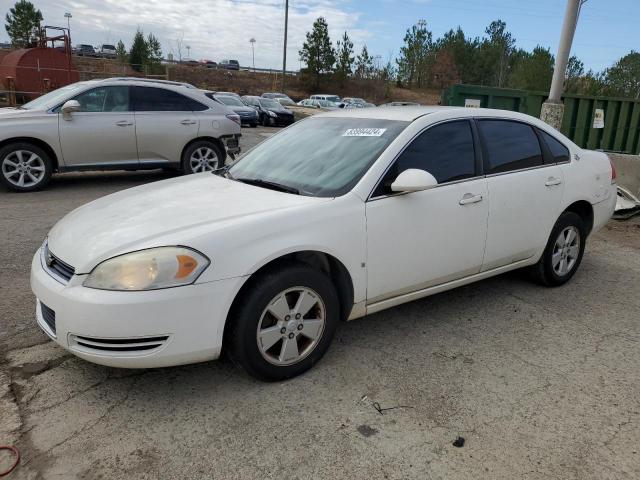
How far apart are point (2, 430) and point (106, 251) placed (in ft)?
3.24

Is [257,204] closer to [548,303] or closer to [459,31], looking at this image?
[548,303]

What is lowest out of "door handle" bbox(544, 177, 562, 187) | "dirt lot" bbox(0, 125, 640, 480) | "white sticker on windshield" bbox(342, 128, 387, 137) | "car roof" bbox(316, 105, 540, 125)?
"dirt lot" bbox(0, 125, 640, 480)

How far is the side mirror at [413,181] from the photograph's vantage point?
10.5 ft

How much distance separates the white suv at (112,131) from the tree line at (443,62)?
43.6 metres

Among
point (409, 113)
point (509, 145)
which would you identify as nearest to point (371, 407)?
point (409, 113)

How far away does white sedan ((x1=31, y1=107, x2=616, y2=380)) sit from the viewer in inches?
104

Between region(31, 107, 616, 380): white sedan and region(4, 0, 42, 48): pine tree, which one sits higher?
region(4, 0, 42, 48): pine tree

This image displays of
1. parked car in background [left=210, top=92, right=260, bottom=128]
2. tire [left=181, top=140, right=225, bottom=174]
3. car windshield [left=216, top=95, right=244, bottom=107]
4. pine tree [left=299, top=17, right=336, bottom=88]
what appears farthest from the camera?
pine tree [left=299, top=17, right=336, bottom=88]

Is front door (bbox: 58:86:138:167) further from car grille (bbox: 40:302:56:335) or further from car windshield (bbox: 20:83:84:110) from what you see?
car grille (bbox: 40:302:56:335)

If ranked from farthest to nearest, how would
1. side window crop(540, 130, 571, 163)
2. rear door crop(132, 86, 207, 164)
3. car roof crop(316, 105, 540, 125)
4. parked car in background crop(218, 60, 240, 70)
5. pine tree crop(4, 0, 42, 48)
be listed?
parked car in background crop(218, 60, 240, 70), pine tree crop(4, 0, 42, 48), rear door crop(132, 86, 207, 164), side window crop(540, 130, 571, 163), car roof crop(316, 105, 540, 125)

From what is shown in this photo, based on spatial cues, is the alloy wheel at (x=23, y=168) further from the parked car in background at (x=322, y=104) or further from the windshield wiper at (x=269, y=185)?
the parked car in background at (x=322, y=104)

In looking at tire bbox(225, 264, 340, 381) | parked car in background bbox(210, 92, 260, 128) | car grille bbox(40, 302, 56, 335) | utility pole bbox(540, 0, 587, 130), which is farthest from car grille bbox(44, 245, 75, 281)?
parked car in background bbox(210, 92, 260, 128)

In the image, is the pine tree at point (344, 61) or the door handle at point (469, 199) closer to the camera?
the door handle at point (469, 199)

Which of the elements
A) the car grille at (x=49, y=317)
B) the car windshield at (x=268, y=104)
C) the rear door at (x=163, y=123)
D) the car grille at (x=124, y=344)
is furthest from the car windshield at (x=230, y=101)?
the car grille at (x=124, y=344)
